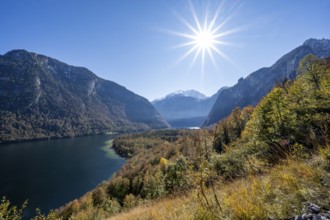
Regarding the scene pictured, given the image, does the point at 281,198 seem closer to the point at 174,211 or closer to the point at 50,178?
the point at 174,211

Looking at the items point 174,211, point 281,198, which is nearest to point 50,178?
point 174,211

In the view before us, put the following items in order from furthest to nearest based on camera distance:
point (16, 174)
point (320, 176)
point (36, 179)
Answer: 1. point (16, 174)
2. point (36, 179)
3. point (320, 176)

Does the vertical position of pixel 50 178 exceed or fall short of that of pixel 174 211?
it falls short

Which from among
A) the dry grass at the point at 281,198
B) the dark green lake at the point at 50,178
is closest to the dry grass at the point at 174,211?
the dry grass at the point at 281,198

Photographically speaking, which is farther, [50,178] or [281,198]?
[50,178]

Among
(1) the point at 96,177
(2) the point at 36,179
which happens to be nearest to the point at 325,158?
(1) the point at 96,177

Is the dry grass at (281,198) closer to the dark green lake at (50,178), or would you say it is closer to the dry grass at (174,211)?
the dry grass at (174,211)

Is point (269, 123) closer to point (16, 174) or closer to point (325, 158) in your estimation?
point (325, 158)

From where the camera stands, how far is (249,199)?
366 centimetres

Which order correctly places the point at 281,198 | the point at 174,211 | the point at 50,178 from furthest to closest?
the point at 50,178
the point at 174,211
the point at 281,198

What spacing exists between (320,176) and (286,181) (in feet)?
1.86

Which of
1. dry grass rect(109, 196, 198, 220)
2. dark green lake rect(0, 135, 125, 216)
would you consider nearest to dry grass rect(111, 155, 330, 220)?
dry grass rect(109, 196, 198, 220)

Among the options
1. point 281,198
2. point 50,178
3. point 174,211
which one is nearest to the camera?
point 281,198

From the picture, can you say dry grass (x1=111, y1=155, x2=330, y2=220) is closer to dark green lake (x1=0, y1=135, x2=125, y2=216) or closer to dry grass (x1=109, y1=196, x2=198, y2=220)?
dry grass (x1=109, y1=196, x2=198, y2=220)
